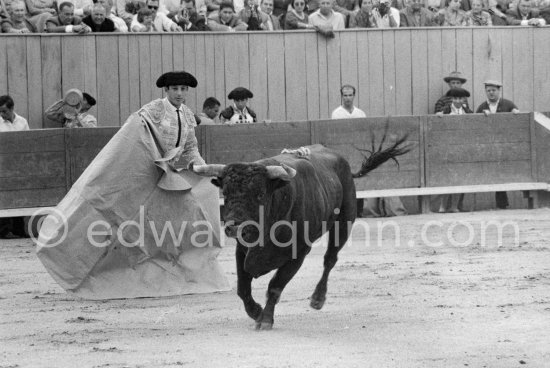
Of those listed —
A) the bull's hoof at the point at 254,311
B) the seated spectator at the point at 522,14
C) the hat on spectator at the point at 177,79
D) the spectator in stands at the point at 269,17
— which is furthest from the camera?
the seated spectator at the point at 522,14

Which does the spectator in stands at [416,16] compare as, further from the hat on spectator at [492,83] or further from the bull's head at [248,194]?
the bull's head at [248,194]

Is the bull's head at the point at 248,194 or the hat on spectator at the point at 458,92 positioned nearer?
the bull's head at the point at 248,194

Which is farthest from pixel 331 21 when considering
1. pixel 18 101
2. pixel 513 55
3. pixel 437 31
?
pixel 18 101

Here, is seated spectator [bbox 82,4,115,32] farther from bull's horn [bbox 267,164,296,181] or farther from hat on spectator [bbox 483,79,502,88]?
bull's horn [bbox 267,164,296,181]

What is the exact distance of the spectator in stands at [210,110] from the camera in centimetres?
1190

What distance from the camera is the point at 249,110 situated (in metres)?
12.3

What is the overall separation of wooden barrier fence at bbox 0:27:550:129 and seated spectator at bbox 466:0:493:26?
220 mm

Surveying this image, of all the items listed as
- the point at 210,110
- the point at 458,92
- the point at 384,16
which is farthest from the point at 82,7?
the point at 458,92

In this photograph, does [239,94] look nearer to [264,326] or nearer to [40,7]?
[40,7]

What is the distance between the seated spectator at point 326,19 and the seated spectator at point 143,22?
5.83 ft

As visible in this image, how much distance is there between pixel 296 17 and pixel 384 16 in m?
1.09

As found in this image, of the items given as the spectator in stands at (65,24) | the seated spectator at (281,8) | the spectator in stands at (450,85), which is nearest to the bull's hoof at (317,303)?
the spectator in stands at (65,24)

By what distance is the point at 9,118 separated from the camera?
36.7 ft

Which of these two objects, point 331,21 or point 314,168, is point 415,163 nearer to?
point 331,21
